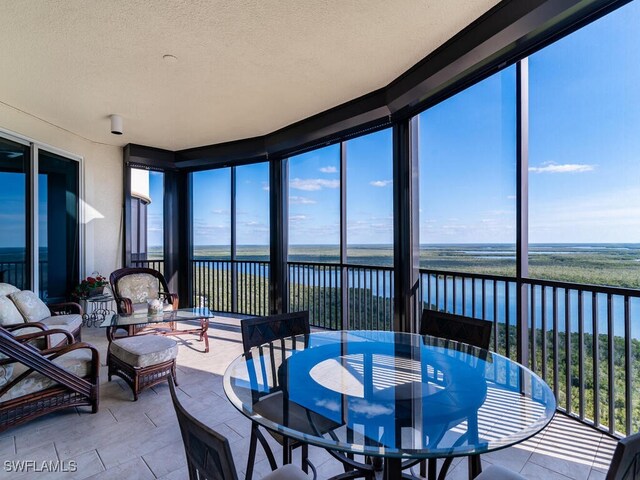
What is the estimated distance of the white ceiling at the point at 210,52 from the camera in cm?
220

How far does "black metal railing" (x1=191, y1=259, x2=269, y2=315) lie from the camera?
5.74 metres

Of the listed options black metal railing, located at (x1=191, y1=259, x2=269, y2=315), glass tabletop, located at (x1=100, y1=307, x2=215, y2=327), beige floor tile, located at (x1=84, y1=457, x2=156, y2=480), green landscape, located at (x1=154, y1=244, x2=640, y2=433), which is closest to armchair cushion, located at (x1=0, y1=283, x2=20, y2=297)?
glass tabletop, located at (x1=100, y1=307, x2=215, y2=327)

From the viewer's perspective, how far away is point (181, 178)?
19.7 feet

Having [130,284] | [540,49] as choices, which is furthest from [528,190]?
[130,284]

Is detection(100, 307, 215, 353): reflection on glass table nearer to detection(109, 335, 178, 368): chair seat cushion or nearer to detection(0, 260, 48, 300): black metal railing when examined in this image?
detection(109, 335, 178, 368): chair seat cushion

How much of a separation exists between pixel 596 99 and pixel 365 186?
8.71ft

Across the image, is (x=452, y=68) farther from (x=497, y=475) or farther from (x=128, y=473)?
(x=128, y=473)

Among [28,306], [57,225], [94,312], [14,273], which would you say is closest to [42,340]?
[28,306]

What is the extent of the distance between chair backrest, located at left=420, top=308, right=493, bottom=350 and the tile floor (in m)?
0.74

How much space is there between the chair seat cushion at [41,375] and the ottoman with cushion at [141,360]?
0.89ft

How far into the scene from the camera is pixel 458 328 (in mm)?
2178

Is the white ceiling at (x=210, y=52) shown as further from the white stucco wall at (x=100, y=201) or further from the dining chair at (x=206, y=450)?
the dining chair at (x=206, y=450)

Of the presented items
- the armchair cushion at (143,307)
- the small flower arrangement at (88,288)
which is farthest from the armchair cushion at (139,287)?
the small flower arrangement at (88,288)

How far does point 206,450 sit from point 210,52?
2.88m
